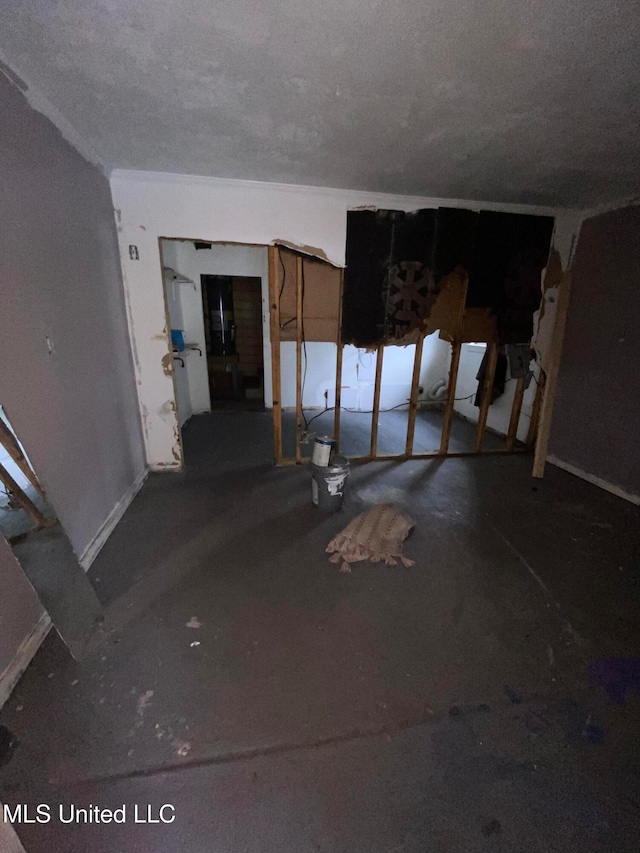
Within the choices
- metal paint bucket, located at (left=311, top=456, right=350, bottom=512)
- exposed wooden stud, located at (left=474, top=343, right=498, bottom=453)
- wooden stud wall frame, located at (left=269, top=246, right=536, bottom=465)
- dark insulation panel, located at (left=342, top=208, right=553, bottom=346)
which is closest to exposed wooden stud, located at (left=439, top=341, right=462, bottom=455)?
wooden stud wall frame, located at (left=269, top=246, right=536, bottom=465)

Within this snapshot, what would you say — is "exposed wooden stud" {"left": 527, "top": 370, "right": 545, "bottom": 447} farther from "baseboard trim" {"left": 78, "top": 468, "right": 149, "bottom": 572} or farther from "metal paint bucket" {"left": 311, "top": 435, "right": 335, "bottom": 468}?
"baseboard trim" {"left": 78, "top": 468, "right": 149, "bottom": 572}

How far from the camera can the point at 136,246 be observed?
8.71 feet

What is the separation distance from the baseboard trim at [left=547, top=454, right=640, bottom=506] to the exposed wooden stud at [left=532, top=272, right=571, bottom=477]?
13.7 inches

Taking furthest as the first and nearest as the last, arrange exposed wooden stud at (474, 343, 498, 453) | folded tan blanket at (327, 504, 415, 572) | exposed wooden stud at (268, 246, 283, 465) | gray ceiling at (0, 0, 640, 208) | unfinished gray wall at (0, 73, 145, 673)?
exposed wooden stud at (474, 343, 498, 453)
exposed wooden stud at (268, 246, 283, 465)
folded tan blanket at (327, 504, 415, 572)
unfinished gray wall at (0, 73, 145, 673)
gray ceiling at (0, 0, 640, 208)

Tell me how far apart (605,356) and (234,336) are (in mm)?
5287

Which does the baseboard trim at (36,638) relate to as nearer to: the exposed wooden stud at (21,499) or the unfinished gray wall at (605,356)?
the exposed wooden stud at (21,499)

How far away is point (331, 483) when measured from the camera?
2441mm

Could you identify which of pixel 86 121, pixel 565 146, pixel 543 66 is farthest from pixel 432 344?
pixel 86 121

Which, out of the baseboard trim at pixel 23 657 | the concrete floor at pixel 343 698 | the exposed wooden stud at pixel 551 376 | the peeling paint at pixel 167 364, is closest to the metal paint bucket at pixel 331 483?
the concrete floor at pixel 343 698

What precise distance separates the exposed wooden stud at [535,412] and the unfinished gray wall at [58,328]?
3.98 meters

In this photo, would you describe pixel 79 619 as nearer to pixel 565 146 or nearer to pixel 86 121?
pixel 86 121

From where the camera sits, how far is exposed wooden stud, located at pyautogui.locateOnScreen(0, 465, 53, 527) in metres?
1.35

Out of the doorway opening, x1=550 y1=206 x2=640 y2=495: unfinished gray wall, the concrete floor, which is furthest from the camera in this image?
the doorway opening

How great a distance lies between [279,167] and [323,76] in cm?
104
